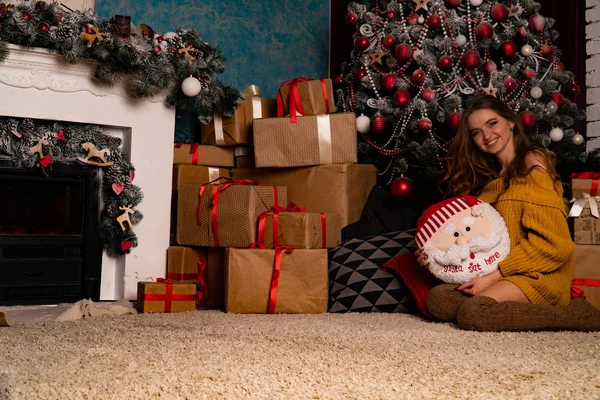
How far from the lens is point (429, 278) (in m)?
2.61

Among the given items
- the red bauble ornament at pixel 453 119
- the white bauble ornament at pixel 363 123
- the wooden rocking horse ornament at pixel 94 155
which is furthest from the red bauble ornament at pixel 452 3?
the wooden rocking horse ornament at pixel 94 155

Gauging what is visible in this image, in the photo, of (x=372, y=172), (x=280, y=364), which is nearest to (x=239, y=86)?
(x=372, y=172)

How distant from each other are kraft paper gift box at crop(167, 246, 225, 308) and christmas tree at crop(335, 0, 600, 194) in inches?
39.0

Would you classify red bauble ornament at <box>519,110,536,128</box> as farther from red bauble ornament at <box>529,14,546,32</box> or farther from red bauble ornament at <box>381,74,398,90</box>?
red bauble ornament at <box>381,74,398,90</box>

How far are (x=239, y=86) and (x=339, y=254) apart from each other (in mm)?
1459

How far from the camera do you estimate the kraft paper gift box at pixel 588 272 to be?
2643 millimetres

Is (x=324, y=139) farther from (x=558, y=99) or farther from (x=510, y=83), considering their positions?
(x=558, y=99)

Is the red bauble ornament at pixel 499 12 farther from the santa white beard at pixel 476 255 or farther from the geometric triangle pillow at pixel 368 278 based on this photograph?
the santa white beard at pixel 476 255

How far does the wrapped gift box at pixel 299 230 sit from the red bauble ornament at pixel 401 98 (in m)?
0.76

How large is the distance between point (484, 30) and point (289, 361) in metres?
2.26

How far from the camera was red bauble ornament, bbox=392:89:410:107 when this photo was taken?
319 cm

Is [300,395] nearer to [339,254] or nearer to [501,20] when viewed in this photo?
[339,254]

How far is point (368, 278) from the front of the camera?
275 cm

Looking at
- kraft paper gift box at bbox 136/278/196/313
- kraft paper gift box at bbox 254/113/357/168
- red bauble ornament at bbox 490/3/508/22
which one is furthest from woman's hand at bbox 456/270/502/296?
red bauble ornament at bbox 490/3/508/22
